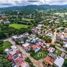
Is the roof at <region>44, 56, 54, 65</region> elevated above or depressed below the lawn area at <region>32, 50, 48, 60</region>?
above

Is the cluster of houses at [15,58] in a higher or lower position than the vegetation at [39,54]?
higher

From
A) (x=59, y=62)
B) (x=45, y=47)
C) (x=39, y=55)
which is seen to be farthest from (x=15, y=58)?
(x=45, y=47)

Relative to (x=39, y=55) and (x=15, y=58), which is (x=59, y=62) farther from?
(x=15, y=58)

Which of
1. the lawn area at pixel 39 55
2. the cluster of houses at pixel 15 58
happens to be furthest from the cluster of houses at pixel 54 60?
the cluster of houses at pixel 15 58

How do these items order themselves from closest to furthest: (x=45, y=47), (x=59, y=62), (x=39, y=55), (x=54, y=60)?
(x=59, y=62) < (x=54, y=60) < (x=39, y=55) < (x=45, y=47)

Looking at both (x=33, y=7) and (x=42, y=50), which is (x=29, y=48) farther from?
(x=33, y=7)

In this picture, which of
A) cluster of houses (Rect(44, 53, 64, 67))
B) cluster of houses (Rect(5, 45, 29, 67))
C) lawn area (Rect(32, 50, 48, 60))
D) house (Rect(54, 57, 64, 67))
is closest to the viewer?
cluster of houses (Rect(5, 45, 29, 67))

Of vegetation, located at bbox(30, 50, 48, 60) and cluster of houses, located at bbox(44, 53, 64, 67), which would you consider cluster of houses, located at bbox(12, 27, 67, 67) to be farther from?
vegetation, located at bbox(30, 50, 48, 60)

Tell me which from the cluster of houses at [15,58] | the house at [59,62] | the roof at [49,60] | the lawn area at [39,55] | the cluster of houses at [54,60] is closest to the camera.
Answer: the cluster of houses at [15,58]

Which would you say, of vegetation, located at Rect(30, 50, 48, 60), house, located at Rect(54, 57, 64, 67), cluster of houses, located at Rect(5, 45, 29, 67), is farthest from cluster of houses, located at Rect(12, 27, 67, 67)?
cluster of houses, located at Rect(5, 45, 29, 67)

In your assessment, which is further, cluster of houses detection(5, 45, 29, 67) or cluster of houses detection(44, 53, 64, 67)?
cluster of houses detection(44, 53, 64, 67)

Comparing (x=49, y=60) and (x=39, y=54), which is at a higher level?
(x=49, y=60)

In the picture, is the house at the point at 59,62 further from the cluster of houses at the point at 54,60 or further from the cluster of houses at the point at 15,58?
the cluster of houses at the point at 15,58
